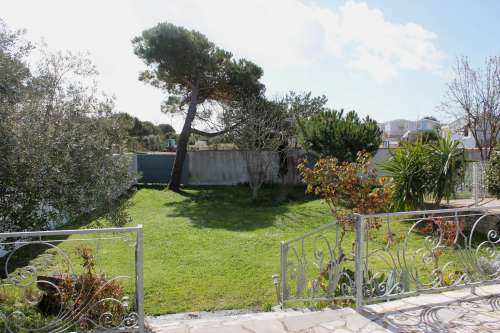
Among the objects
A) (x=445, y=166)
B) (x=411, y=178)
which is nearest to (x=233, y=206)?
(x=411, y=178)

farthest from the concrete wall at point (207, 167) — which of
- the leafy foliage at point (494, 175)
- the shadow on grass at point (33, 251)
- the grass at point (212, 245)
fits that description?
the shadow on grass at point (33, 251)

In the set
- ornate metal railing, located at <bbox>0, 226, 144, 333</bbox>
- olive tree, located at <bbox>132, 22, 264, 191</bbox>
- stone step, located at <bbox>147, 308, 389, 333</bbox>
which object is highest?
olive tree, located at <bbox>132, 22, 264, 191</bbox>

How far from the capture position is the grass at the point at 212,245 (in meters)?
5.52

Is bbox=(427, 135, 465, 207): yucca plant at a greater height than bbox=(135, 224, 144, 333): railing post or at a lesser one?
greater

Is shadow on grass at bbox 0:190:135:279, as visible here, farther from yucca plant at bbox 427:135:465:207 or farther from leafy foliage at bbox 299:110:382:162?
leafy foliage at bbox 299:110:382:162

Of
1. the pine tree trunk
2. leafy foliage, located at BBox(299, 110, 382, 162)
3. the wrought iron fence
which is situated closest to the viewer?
the wrought iron fence

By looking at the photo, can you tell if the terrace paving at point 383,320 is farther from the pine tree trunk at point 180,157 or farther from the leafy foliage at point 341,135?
the pine tree trunk at point 180,157

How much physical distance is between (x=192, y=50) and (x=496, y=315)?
12.8 metres

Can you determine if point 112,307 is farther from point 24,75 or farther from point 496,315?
point 496,315

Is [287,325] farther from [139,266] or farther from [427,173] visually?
[427,173]

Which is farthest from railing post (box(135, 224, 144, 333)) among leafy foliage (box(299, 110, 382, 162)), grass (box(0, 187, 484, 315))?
leafy foliage (box(299, 110, 382, 162))

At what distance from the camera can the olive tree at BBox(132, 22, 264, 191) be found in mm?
13898

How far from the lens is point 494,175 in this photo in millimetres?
8750

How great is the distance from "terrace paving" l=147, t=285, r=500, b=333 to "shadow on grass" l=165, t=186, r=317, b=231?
6438 mm
